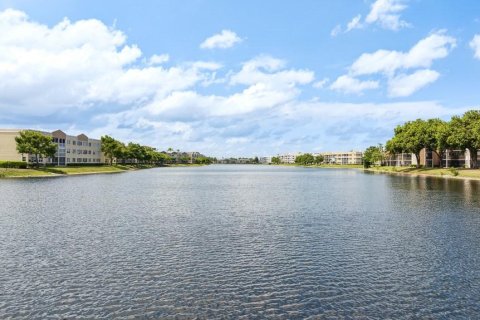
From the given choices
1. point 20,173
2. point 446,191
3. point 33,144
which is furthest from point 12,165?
point 446,191

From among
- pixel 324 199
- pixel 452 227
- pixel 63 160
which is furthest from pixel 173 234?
pixel 63 160

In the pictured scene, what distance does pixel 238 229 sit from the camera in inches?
1516

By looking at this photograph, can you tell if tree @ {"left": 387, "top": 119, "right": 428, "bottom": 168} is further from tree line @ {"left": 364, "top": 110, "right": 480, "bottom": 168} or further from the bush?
the bush

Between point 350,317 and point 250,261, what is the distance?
10103 mm

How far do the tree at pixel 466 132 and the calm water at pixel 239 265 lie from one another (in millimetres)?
102717

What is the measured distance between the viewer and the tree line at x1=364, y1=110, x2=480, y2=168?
456 feet

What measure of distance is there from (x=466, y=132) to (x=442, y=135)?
10.7m

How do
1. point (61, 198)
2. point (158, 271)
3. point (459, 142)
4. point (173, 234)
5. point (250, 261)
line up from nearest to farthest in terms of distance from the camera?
point (158, 271) < point (250, 261) < point (173, 234) < point (61, 198) < point (459, 142)

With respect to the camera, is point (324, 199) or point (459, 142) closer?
point (324, 199)

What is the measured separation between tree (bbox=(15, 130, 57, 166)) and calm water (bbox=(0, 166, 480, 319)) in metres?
111

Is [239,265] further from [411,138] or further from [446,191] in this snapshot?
[411,138]

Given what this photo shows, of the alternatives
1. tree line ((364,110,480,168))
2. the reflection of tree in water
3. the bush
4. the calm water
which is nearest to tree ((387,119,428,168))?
tree line ((364,110,480,168))

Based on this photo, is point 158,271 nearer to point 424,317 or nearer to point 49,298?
point 49,298

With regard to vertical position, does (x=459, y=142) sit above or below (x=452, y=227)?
above
